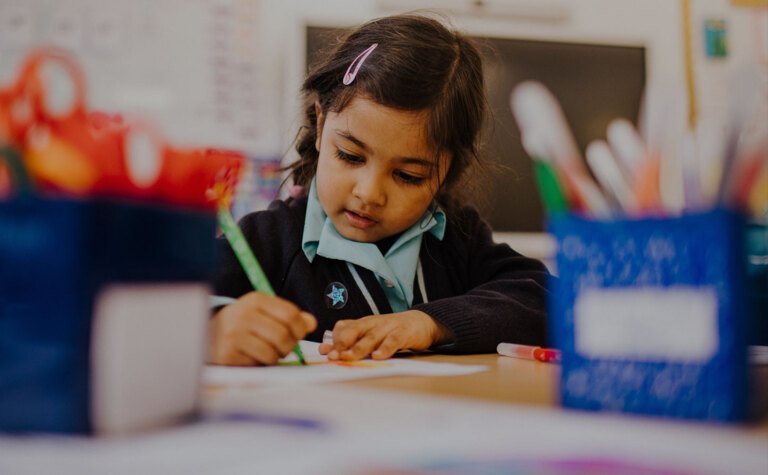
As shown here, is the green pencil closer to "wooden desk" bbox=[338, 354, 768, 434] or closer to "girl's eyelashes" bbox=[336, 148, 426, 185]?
"wooden desk" bbox=[338, 354, 768, 434]

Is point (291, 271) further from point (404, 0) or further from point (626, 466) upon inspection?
point (404, 0)

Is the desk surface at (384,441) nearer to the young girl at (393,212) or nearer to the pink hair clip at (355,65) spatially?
the young girl at (393,212)

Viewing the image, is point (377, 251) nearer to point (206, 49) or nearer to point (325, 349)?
point (325, 349)

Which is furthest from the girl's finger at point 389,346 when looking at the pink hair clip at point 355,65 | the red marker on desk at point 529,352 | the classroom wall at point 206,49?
the classroom wall at point 206,49

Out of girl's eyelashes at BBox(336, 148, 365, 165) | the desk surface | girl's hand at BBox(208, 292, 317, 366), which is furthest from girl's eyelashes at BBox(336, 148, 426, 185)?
the desk surface

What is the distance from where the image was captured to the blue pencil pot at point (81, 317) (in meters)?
0.25

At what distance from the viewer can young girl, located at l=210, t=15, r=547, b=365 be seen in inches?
33.4

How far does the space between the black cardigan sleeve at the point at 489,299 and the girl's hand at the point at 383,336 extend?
0.02 m

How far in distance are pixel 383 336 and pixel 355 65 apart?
433 mm

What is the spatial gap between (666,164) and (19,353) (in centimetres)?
26

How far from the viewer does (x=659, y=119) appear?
0.98 ft

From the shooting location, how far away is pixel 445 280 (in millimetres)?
1005

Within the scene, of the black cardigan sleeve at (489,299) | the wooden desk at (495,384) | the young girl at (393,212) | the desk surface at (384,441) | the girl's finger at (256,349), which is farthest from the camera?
the young girl at (393,212)

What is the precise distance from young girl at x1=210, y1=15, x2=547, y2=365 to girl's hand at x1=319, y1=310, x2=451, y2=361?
0.05 ft
